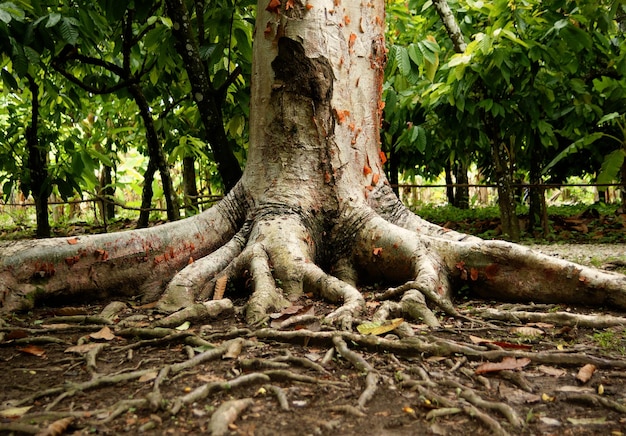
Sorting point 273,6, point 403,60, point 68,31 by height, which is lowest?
point 403,60

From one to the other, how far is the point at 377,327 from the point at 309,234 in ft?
4.04

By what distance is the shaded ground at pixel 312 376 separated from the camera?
5.14ft

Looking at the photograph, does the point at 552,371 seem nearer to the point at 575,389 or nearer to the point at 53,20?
the point at 575,389

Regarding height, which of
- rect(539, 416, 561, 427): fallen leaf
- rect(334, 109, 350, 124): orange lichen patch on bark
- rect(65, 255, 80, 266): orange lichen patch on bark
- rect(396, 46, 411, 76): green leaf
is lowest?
rect(539, 416, 561, 427): fallen leaf

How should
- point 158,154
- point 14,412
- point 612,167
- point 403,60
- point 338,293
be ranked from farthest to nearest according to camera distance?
point 158,154, point 612,167, point 403,60, point 338,293, point 14,412

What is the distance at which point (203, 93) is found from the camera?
4.44m

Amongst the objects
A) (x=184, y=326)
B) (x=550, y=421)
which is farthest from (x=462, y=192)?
(x=550, y=421)

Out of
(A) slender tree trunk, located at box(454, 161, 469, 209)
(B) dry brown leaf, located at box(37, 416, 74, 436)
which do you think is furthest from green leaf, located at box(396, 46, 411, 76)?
(A) slender tree trunk, located at box(454, 161, 469, 209)

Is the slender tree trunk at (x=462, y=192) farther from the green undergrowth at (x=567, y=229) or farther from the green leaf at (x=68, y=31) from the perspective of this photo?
the green leaf at (x=68, y=31)

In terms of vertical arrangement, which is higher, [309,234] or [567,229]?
[309,234]

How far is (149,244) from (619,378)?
274cm

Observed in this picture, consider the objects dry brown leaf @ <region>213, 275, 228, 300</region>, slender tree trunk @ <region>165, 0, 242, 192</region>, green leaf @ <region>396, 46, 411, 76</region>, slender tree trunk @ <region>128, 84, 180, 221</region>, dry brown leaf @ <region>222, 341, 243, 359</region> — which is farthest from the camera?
slender tree trunk @ <region>128, 84, 180, 221</region>

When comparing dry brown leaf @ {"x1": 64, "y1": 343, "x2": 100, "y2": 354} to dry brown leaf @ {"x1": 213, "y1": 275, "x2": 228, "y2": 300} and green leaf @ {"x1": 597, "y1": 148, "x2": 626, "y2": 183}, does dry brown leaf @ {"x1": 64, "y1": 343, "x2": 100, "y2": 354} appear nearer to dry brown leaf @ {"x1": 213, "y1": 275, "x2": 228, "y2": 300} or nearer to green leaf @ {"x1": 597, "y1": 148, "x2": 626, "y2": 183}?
dry brown leaf @ {"x1": 213, "y1": 275, "x2": 228, "y2": 300}

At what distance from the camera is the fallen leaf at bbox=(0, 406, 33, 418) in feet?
5.17
